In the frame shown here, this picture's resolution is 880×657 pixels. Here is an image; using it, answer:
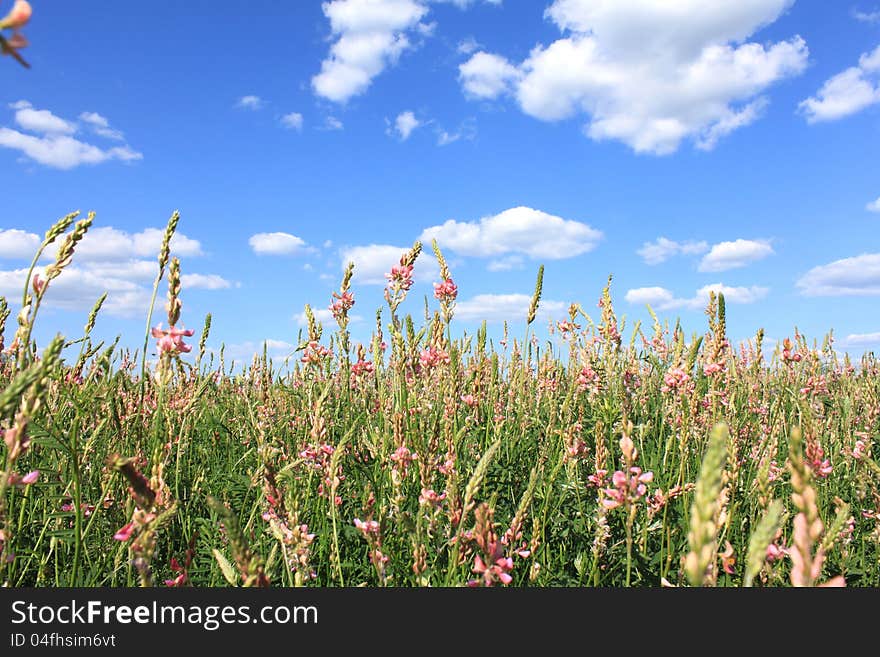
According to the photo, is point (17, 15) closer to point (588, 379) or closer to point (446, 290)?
point (446, 290)

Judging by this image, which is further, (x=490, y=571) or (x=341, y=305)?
(x=341, y=305)

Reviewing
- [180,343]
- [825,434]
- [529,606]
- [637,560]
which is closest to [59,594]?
[180,343]

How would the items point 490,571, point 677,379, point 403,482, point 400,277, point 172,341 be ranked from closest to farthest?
point 490,571 < point 172,341 < point 403,482 < point 677,379 < point 400,277

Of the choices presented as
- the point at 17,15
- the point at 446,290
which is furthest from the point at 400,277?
the point at 17,15

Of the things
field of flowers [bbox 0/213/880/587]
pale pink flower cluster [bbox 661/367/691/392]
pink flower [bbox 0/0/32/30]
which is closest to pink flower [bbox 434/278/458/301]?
field of flowers [bbox 0/213/880/587]

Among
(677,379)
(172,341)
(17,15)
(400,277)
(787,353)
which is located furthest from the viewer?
(787,353)

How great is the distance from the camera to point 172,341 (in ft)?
6.07

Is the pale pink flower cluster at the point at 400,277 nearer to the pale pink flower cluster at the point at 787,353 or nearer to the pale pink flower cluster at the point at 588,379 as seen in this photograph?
the pale pink flower cluster at the point at 588,379

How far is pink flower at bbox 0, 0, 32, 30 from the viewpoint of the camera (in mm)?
871

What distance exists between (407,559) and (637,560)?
1013mm

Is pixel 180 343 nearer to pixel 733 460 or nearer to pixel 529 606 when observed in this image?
pixel 529 606

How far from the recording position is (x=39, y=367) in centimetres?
117

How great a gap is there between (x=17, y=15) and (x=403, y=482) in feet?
7.13

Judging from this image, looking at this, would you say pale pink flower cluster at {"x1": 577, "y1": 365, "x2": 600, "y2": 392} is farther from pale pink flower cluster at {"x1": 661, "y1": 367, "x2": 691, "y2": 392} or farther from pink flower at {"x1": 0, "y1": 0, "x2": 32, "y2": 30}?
pink flower at {"x1": 0, "y1": 0, "x2": 32, "y2": 30}
